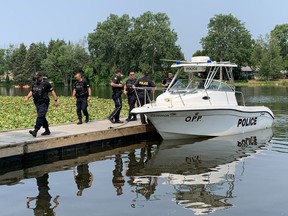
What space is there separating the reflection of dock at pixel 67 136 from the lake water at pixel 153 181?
342mm

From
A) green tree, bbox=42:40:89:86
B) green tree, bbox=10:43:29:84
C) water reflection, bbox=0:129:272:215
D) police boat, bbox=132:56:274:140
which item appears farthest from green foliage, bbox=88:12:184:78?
water reflection, bbox=0:129:272:215

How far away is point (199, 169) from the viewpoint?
10.4 m

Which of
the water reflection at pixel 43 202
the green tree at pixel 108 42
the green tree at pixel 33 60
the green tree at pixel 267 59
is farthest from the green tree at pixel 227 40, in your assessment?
the water reflection at pixel 43 202

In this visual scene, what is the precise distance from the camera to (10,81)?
399ft

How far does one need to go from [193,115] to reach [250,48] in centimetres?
8535

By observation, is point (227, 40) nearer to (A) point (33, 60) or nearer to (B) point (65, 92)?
(B) point (65, 92)

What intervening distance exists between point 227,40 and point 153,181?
277 ft

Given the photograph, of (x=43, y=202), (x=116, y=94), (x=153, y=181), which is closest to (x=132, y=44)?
(x=116, y=94)

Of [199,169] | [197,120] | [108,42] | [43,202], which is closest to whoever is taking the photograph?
[43,202]

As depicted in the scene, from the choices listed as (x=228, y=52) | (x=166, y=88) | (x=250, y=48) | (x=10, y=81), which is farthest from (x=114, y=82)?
(x=10, y=81)

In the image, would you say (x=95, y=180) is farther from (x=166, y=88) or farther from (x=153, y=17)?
(x=153, y=17)

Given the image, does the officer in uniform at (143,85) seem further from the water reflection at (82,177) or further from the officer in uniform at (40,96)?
the water reflection at (82,177)

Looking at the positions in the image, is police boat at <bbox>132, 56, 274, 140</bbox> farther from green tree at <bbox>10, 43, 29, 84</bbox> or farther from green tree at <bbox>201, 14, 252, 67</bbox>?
green tree at <bbox>10, 43, 29, 84</bbox>

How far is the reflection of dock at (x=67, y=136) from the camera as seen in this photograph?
→ 10.4 m
